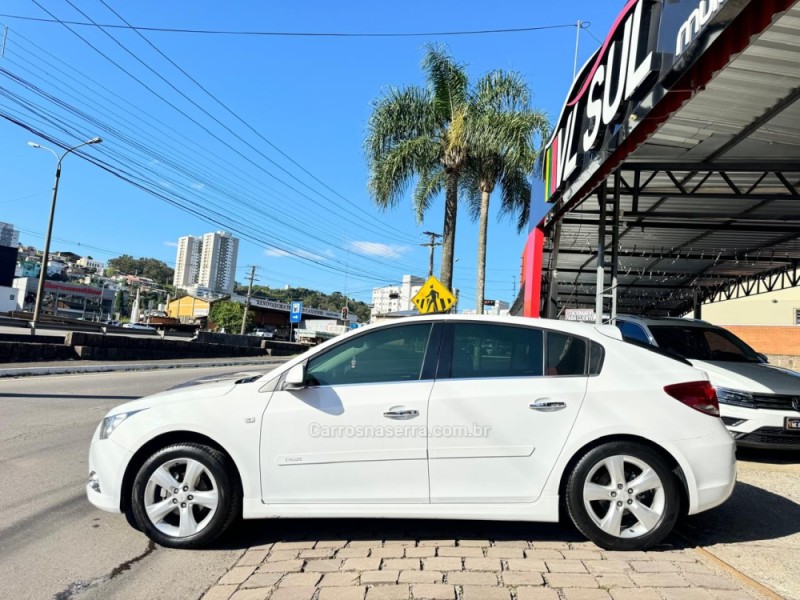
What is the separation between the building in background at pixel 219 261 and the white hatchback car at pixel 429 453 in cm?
11960

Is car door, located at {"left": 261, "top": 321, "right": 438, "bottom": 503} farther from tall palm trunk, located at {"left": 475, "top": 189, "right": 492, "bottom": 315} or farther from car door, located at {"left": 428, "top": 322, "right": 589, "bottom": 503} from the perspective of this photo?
tall palm trunk, located at {"left": 475, "top": 189, "right": 492, "bottom": 315}

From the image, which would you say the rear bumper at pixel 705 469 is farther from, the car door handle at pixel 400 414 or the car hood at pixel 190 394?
the car hood at pixel 190 394

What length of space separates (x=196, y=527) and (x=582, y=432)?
8.84 ft

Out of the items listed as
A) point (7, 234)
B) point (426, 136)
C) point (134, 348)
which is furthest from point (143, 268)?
point (426, 136)

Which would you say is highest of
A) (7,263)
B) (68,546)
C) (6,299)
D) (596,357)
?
(7,263)

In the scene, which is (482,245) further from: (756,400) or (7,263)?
(7,263)

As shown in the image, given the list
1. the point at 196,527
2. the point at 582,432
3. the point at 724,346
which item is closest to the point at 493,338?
the point at 582,432

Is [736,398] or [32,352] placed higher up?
[736,398]

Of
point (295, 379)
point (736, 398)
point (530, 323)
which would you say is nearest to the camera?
point (295, 379)

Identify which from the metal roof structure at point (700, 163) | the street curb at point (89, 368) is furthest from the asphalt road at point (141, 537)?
the street curb at point (89, 368)

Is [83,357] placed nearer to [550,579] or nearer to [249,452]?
[249,452]

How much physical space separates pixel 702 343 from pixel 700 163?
3.02m

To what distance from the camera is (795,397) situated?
6.36 meters

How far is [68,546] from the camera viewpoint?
13.6 ft
